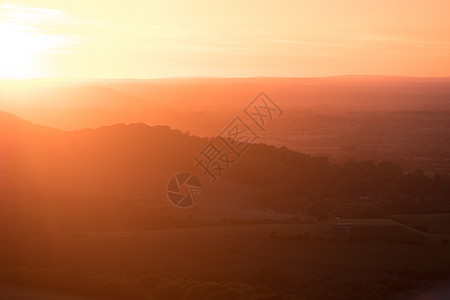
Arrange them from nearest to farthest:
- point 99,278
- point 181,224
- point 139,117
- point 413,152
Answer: point 99,278, point 181,224, point 413,152, point 139,117

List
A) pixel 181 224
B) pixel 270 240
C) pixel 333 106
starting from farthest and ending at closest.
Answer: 1. pixel 333 106
2. pixel 181 224
3. pixel 270 240

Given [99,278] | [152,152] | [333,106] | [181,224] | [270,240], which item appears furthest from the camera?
[333,106]

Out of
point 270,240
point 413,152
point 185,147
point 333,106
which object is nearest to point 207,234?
point 270,240

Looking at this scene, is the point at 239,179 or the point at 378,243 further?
the point at 239,179

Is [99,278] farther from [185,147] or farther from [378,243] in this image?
[185,147]

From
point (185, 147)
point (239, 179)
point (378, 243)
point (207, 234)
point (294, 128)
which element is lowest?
point (378, 243)

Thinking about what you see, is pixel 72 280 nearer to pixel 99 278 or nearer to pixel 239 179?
pixel 99 278

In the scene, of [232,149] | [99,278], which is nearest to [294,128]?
[232,149]

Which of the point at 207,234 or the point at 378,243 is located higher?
the point at 207,234

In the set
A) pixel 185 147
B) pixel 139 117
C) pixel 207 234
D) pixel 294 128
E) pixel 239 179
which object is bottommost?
pixel 207 234
